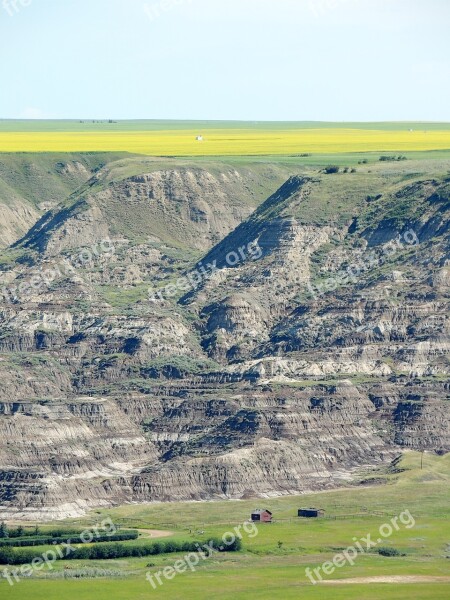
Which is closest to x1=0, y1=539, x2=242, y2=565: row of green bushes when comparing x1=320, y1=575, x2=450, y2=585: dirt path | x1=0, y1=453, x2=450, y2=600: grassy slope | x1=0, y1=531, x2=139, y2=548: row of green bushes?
x1=0, y1=453, x2=450, y2=600: grassy slope

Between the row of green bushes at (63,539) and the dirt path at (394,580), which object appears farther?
the row of green bushes at (63,539)

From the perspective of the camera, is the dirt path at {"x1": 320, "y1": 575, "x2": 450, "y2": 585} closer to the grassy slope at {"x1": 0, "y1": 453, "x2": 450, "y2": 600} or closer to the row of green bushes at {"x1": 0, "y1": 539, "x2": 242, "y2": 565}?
the grassy slope at {"x1": 0, "y1": 453, "x2": 450, "y2": 600}

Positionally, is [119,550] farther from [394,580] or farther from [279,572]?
[394,580]

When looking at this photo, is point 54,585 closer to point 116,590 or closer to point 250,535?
point 116,590

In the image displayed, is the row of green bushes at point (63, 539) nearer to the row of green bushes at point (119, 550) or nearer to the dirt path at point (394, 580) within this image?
the row of green bushes at point (119, 550)

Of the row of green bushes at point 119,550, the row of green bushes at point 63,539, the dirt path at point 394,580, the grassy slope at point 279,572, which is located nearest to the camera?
the grassy slope at point 279,572

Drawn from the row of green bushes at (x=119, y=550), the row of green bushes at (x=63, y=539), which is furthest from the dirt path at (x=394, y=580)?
the row of green bushes at (x=63, y=539)

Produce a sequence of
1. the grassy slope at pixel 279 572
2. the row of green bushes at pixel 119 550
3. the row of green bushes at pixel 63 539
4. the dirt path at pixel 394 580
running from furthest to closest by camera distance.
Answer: the row of green bushes at pixel 63 539 → the row of green bushes at pixel 119 550 → the dirt path at pixel 394 580 → the grassy slope at pixel 279 572

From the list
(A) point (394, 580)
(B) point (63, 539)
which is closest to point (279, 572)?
(A) point (394, 580)
